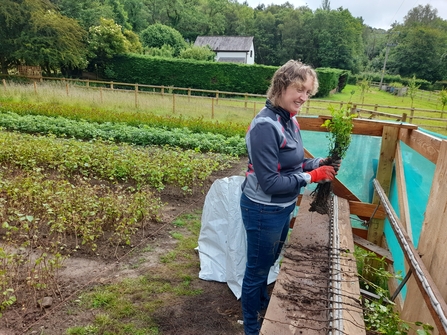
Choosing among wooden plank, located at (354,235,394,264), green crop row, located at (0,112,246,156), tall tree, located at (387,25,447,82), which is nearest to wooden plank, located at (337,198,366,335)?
wooden plank, located at (354,235,394,264)

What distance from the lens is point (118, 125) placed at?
998 centimetres

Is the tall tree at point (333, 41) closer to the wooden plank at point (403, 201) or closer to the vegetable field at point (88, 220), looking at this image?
the vegetable field at point (88, 220)

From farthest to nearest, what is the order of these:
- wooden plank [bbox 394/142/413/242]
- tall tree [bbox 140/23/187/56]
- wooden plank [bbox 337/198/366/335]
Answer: tall tree [bbox 140/23/187/56] < wooden plank [bbox 394/142/413/242] < wooden plank [bbox 337/198/366/335]

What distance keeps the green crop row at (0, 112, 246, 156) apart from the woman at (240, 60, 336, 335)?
6.02 meters

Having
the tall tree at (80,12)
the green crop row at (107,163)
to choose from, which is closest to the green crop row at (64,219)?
the green crop row at (107,163)

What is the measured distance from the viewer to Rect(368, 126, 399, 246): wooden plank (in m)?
3.02

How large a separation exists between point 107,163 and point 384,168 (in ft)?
14.6

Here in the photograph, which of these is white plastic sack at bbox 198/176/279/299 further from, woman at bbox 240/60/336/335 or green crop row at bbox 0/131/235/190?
green crop row at bbox 0/131/235/190

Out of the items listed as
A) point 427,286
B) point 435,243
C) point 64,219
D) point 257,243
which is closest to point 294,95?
point 257,243

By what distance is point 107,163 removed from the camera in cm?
589

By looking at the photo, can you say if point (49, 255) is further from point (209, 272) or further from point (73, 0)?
point (73, 0)

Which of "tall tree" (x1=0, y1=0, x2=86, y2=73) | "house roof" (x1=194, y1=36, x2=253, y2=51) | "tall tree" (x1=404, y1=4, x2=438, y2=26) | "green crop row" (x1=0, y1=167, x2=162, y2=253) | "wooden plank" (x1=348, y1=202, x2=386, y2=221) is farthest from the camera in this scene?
"tall tree" (x1=404, y1=4, x2=438, y2=26)

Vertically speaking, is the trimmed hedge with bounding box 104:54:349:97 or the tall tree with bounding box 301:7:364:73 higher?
the tall tree with bounding box 301:7:364:73

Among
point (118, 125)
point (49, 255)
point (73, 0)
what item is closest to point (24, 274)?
point (49, 255)
